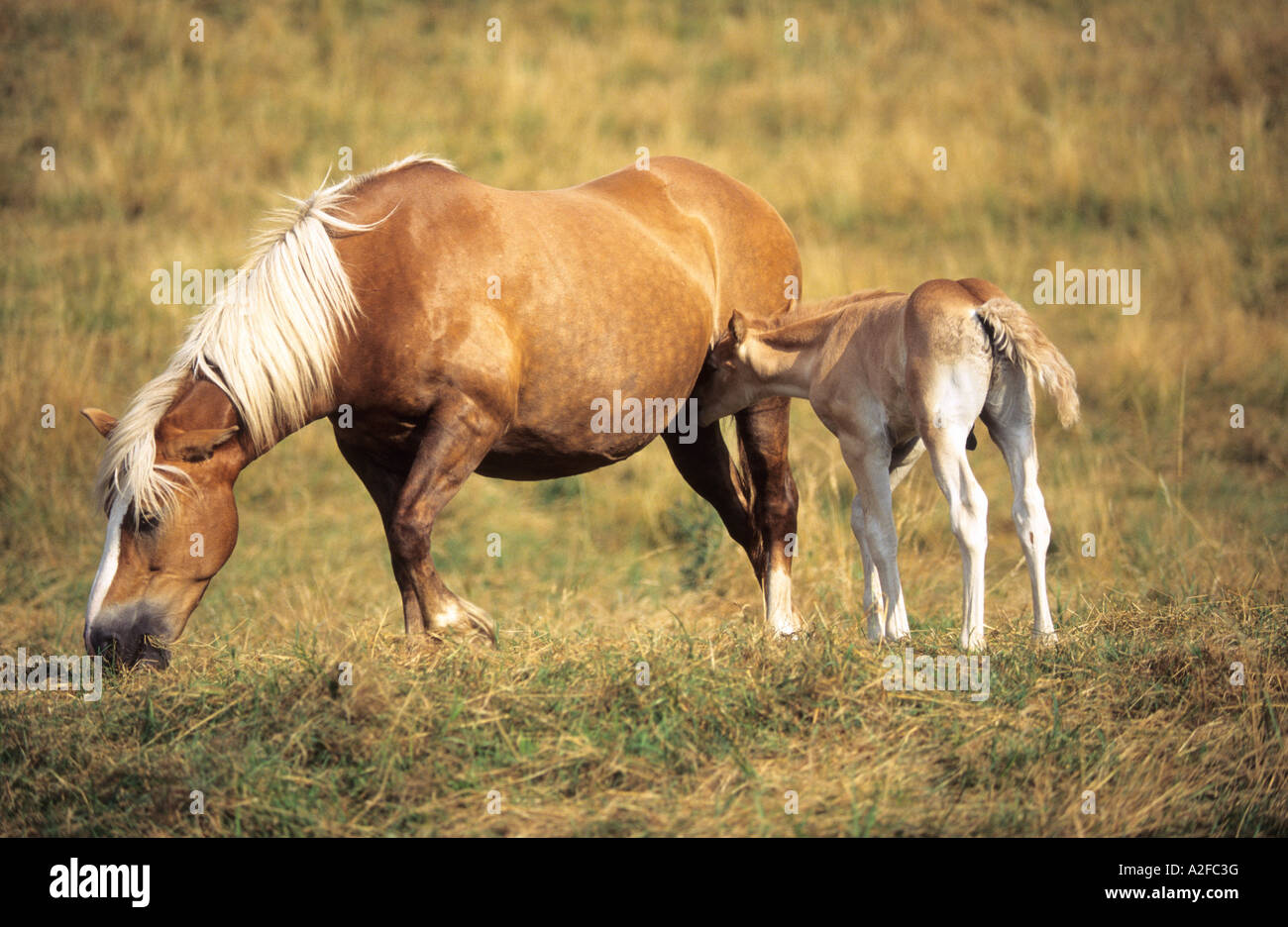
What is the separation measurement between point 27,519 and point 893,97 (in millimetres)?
10153

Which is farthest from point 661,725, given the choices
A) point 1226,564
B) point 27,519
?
point 27,519

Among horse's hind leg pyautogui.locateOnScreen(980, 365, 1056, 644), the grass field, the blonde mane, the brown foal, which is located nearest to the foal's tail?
the brown foal

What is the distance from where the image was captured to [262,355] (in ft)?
14.8

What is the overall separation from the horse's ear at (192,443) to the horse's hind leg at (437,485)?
698mm

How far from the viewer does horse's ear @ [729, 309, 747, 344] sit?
562 cm

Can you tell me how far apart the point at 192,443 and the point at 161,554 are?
16.9 inches

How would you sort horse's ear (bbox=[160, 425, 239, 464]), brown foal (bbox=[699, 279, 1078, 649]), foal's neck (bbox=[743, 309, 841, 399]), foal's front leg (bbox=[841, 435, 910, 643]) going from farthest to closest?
foal's neck (bbox=[743, 309, 841, 399]) < foal's front leg (bbox=[841, 435, 910, 643]) < brown foal (bbox=[699, 279, 1078, 649]) < horse's ear (bbox=[160, 425, 239, 464])

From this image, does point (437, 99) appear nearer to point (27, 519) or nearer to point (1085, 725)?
point (27, 519)

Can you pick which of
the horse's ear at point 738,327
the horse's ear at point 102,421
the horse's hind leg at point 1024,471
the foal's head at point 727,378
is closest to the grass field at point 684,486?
the horse's hind leg at point 1024,471

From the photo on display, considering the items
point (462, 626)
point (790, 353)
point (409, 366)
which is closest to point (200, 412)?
point (409, 366)

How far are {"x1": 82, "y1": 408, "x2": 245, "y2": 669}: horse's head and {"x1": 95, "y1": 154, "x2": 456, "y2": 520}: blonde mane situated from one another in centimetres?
5

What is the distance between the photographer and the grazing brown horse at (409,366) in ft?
14.6

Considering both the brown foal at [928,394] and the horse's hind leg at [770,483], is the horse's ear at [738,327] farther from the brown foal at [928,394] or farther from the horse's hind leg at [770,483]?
the horse's hind leg at [770,483]

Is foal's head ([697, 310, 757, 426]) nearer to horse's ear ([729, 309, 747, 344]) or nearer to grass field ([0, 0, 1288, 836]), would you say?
horse's ear ([729, 309, 747, 344])
